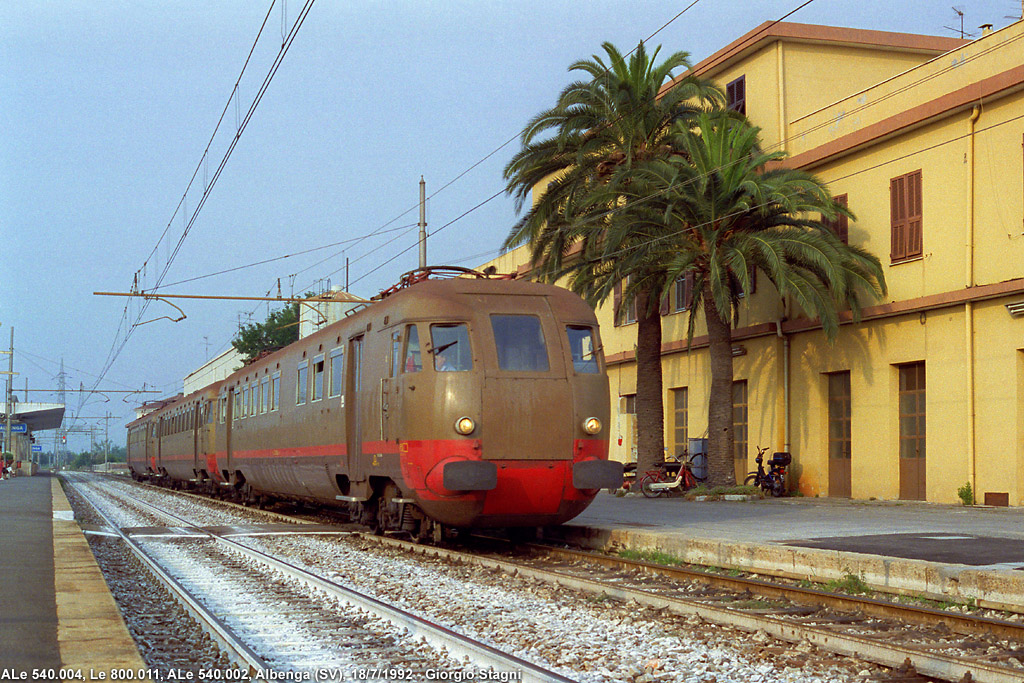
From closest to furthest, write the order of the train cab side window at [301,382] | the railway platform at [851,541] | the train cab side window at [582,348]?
the railway platform at [851,541] → the train cab side window at [582,348] → the train cab side window at [301,382]

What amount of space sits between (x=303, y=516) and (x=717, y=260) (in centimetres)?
1017

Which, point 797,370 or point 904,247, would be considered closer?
point 904,247

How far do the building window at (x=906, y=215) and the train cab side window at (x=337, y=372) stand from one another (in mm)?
12451

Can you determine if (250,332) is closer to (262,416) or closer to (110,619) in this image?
(262,416)

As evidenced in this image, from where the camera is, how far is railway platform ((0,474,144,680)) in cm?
619

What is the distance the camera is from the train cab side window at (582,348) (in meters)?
13.2

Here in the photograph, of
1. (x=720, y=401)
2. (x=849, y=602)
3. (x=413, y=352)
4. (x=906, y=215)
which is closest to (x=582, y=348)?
(x=413, y=352)

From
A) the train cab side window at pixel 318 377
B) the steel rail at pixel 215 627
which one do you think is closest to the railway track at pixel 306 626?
the steel rail at pixel 215 627

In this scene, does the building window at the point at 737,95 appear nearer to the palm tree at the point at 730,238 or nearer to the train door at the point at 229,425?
the palm tree at the point at 730,238

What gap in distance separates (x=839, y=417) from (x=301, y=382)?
1256cm

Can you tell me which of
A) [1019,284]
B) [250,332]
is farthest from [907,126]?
[250,332]

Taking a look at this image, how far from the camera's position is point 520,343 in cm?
1303

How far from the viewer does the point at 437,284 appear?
1351cm

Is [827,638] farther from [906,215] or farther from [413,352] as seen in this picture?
[906,215]
